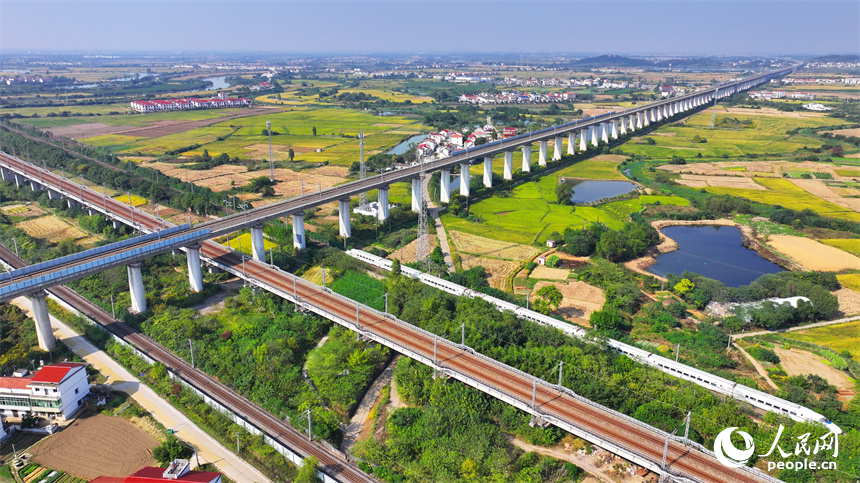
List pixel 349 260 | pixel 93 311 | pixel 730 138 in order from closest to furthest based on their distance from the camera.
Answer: pixel 93 311
pixel 349 260
pixel 730 138

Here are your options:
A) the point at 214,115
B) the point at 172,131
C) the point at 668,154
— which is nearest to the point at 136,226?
the point at 172,131

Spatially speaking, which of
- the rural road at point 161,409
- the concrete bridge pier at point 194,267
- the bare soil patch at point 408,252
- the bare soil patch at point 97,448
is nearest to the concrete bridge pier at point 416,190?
the bare soil patch at point 408,252

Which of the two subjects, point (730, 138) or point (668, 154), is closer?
point (668, 154)

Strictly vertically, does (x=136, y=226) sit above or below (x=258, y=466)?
above

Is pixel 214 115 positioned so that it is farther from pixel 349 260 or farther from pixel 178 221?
pixel 349 260

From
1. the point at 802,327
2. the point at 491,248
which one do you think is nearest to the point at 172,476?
the point at 491,248

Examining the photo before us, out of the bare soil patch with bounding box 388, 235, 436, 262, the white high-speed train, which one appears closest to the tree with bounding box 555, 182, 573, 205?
the bare soil patch with bounding box 388, 235, 436, 262

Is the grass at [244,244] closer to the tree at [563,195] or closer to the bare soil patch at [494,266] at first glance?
the bare soil patch at [494,266]
